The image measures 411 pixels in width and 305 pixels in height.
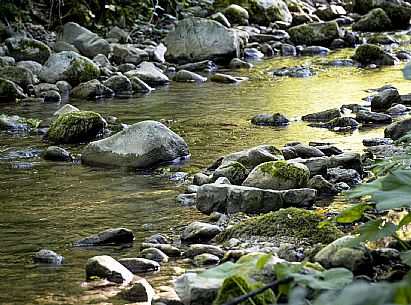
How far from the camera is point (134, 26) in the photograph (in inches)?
653

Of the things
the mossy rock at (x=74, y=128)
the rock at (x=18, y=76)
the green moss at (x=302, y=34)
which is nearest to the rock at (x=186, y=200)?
the mossy rock at (x=74, y=128)

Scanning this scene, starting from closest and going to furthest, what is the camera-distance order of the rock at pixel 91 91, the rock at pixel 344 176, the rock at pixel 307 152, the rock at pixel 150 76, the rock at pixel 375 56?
the rock at pixel 344 176
the rock at pixel 307 152
the rock at pixel 91 91
the rock at pixel 150 76
the rock at pixel 375 56

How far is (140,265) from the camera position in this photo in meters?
3.83

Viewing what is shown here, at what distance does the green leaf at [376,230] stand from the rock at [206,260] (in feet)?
3.85

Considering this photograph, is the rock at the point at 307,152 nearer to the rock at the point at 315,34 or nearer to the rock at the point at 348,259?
the rock at the point at 348,259

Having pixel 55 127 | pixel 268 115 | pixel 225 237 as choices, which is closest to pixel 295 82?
pixel 268 115

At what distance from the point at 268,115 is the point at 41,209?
398cm

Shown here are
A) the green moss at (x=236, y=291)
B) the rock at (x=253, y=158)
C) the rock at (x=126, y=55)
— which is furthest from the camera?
the rock at (x=126, y=55)

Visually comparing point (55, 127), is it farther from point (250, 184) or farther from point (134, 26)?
point (134, 26)

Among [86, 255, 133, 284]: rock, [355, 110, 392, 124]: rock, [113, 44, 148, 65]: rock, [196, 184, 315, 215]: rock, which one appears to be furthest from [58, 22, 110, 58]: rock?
[86, 255, 133, 284]: rock

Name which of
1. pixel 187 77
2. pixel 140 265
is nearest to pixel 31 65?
pixel 187 77

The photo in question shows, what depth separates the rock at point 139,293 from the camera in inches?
133

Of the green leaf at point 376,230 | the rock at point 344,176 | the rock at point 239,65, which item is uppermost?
the green leaf at point 376,230

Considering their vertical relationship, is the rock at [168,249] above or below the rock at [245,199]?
above
